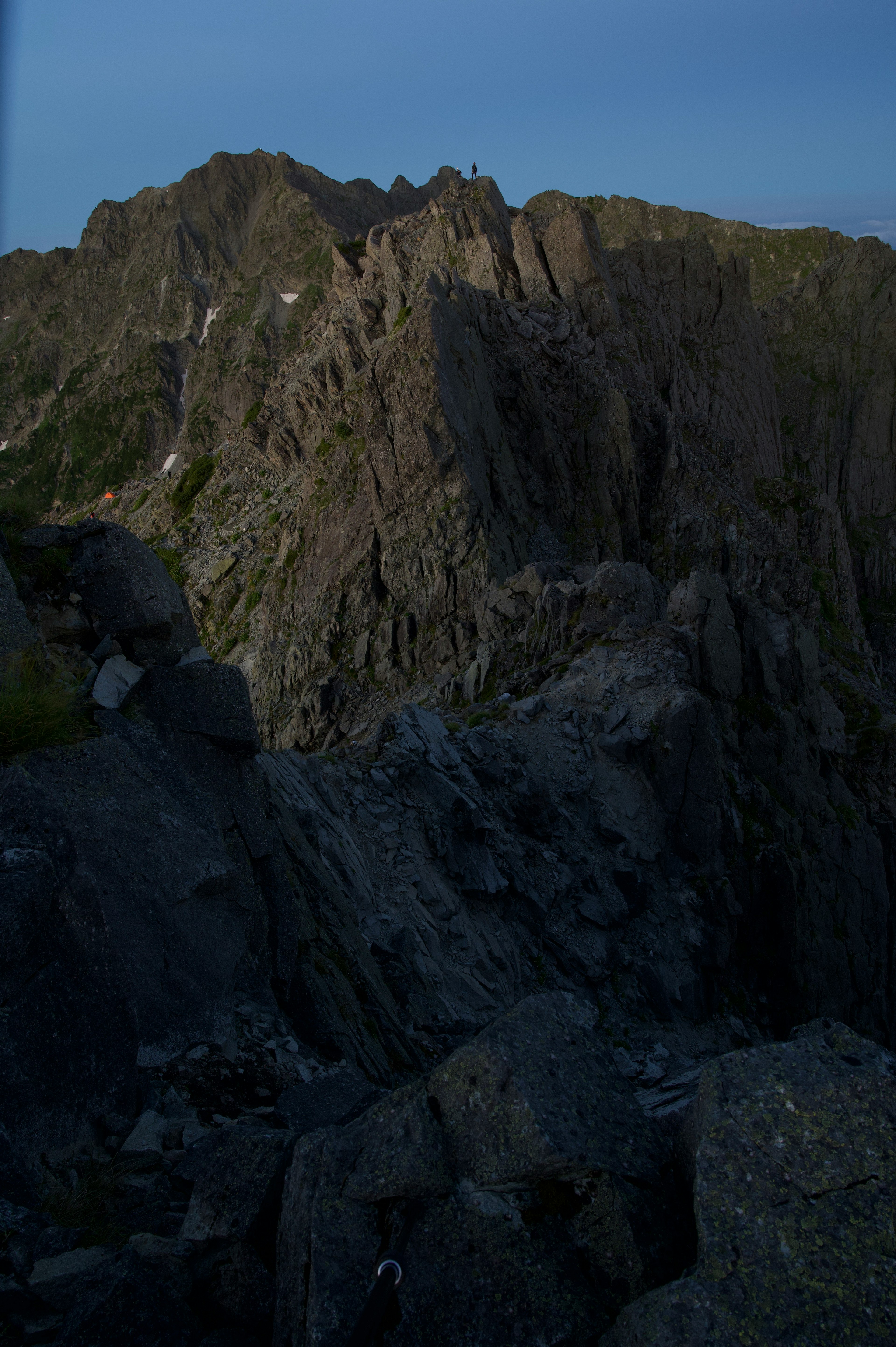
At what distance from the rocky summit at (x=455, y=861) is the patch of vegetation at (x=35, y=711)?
0.04 meters

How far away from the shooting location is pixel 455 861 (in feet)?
50.8

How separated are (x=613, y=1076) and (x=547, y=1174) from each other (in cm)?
91

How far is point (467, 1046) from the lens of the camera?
4797mm

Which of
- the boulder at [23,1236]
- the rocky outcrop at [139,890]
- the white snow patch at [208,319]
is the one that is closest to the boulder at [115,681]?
the rocky outcrop at [139,890]

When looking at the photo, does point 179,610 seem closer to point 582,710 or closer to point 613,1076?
point 613,1076

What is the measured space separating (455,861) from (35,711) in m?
10.5

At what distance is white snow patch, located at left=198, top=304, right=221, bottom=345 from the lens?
133250 millimetres

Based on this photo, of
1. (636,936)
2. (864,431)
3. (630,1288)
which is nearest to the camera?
(630,1288)

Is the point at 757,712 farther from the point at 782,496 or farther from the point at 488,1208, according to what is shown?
the point at 782,496

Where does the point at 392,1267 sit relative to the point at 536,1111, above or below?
below

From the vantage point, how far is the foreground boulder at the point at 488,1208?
402 cm

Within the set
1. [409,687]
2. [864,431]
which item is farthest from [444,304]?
[864,431]

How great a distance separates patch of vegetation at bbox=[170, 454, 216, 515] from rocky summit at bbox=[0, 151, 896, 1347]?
1.13 ft

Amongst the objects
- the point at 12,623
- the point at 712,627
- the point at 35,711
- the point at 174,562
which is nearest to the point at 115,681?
the point at 12,623
